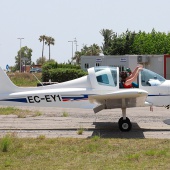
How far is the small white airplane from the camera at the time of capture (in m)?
15.2

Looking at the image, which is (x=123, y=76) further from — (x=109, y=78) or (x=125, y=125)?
(x=125, y=125)

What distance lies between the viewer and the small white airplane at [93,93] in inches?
599

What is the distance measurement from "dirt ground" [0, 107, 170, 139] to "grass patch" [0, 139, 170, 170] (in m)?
1.46

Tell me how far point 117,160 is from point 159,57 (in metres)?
50.5

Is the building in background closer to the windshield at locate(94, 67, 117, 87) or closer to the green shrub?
the green shrub

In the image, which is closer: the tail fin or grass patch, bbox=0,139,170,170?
grass patch, bbox=0,139,170,170

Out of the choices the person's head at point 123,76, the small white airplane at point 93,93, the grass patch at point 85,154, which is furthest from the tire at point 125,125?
the grass patch at point 85,154

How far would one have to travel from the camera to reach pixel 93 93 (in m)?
15.4

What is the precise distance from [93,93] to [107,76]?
733mm

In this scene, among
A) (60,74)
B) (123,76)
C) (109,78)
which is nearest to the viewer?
(109,78)

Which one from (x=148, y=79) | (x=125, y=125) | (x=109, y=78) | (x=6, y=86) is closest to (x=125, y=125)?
(x=125, y=125)

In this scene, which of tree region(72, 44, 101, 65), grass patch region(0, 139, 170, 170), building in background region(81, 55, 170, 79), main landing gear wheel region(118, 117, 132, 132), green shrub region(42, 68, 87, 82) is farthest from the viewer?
tree region(72, 44, 101, 65)

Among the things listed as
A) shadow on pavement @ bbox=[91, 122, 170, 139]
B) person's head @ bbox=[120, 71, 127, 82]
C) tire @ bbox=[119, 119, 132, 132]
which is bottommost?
shadow on pavement @ bbox=[91, 122, 170, 139]

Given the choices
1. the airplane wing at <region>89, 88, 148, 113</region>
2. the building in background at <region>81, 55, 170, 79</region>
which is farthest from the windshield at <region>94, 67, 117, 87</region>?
the building in background at <region>81, 55, 170, 79</region>
